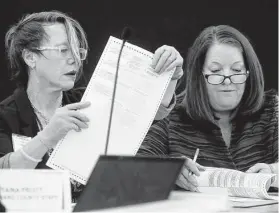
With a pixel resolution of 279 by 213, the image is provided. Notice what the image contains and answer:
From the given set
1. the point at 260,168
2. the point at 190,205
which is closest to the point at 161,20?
the point at 260,168

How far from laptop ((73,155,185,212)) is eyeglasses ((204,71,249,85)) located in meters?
0.97

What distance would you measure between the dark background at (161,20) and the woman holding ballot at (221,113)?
0.05 metres

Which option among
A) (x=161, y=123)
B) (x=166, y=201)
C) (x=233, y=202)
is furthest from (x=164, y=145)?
(x=166, y=201)

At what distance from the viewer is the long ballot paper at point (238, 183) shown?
1716 mm

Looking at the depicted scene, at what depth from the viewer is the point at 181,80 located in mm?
2236

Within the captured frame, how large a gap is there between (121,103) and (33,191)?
0.55m

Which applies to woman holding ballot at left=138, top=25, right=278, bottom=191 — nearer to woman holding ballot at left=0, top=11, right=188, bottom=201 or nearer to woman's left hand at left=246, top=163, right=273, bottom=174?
woman's left hand at left=246, top=163, right=273, bottom=174

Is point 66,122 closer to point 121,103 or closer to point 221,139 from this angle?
point 121,103

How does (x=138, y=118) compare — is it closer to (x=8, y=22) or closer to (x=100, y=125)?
(x=100, y=125)

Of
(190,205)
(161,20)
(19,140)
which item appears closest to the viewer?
(190,205)

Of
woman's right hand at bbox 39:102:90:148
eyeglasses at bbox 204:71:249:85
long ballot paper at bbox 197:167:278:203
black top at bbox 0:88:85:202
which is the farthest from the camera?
eyeglasses at bbox 204:71:249:85

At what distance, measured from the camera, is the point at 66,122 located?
5.31 ft

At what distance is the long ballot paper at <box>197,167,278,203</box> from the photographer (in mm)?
1716

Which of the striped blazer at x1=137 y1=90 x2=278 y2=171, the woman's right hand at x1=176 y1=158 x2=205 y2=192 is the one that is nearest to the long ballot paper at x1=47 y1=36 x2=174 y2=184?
the woman's right hand at x1=176 y1=158 x2=205 y2=192
